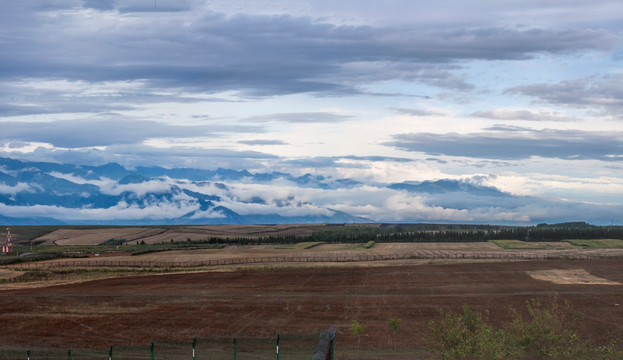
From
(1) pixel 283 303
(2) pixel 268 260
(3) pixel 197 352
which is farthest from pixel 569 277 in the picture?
(3) pixel 197 352

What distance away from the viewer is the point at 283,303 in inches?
2532

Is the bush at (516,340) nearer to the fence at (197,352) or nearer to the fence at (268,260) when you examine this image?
the fence at (197,352)

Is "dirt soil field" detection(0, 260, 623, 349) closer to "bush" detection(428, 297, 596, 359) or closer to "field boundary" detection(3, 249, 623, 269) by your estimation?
"bush" detection(428, 297, 596, 359)

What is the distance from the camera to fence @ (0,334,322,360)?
35.3 meters

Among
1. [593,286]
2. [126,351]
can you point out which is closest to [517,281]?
[593,286]

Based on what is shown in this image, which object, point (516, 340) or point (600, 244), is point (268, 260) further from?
point (516, 340)

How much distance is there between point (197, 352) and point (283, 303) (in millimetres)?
27270

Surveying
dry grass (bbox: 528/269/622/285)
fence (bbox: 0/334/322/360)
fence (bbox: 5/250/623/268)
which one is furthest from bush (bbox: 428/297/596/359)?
fence (bbox: 5/250/623/268)

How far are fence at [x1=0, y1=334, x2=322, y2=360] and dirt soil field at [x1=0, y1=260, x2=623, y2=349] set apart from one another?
5.37 m

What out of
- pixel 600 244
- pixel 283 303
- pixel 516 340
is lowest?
pixel 283 303

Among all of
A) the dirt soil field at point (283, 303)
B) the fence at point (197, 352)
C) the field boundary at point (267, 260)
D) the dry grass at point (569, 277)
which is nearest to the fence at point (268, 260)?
the field boundary at point (267, 260)

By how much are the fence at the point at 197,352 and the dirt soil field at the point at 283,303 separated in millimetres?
5375

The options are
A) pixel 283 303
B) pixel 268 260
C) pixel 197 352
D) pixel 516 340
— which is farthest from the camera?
pixel 268 260

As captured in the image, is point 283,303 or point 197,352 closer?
point 197,352
